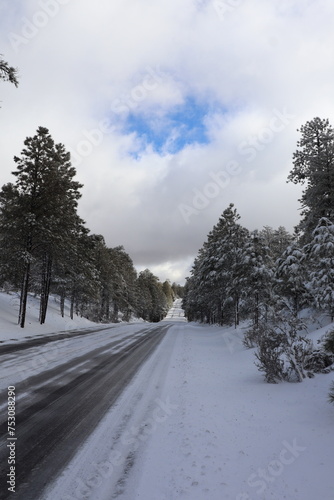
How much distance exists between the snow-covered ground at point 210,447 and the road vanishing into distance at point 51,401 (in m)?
0.24

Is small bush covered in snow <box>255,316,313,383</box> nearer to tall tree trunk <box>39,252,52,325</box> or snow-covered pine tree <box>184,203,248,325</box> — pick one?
snow-covered pine tree <box>184,203,248,325</box>

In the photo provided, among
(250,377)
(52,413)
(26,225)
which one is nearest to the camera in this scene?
(52,413)

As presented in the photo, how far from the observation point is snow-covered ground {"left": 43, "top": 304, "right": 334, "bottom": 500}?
3318 mm

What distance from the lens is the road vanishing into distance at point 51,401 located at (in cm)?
366

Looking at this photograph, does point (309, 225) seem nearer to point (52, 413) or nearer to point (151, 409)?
point (151, 409)

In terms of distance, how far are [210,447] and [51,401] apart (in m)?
3.22

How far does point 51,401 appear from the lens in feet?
19.6

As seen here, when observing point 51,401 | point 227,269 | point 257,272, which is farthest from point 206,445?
point 227,269

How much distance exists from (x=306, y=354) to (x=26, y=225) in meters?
18.5

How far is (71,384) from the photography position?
732 centimetres

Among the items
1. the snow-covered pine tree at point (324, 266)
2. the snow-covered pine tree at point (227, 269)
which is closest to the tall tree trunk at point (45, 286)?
the snow-covered pine tree at point (227, 269)

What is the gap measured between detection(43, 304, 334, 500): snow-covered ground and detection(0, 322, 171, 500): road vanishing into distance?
243mm

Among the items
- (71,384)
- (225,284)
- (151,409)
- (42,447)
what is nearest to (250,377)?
(151,409)

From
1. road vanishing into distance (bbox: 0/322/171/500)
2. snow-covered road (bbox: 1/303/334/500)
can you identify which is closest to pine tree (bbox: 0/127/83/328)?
road vanishing into distance (bbox: 0/322/171/500)
